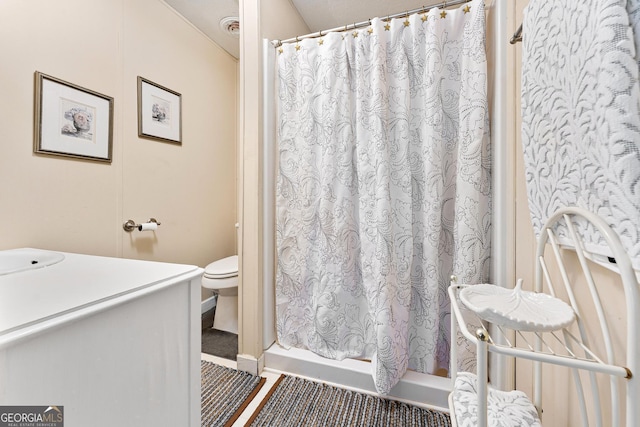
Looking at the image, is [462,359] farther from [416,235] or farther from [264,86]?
[264,86]

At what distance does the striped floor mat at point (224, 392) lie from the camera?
1160 millimetres

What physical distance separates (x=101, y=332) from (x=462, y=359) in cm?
136

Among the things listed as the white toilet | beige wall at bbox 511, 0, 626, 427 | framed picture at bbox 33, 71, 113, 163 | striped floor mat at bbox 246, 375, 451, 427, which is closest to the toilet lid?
the white toilet

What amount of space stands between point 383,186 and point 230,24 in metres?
1.79

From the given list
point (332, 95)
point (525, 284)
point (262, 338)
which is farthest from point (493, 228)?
point (262, 338)

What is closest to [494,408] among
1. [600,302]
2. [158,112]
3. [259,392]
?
[600,302]

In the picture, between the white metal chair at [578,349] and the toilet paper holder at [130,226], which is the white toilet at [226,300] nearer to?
the toilet paper holder at [130,226]

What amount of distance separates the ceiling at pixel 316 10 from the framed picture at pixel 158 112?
59 centimetres

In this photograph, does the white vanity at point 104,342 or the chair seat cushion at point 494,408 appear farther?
the chair seat cushion at point 494,408

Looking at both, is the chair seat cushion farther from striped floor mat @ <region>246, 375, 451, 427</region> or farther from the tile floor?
the tile floor

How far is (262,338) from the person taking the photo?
1469 mm

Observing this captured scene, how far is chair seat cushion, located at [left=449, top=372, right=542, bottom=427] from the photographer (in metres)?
0.62

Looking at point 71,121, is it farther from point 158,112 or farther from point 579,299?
point 579,299

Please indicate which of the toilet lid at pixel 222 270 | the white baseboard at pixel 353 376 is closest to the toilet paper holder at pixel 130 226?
the toilet lid at pixel 222 270
